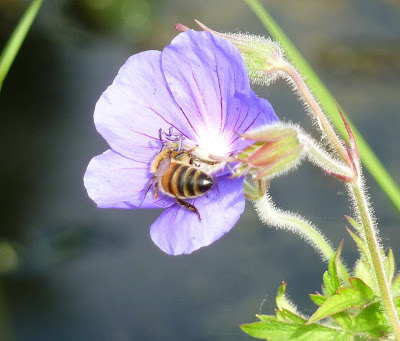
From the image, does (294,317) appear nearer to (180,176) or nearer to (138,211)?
(180,176)

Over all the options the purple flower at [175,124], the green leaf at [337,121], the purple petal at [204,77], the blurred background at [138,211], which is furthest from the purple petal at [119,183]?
the blurred background at [138,211]

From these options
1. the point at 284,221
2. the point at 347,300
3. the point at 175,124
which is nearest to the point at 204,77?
the point at 175,124

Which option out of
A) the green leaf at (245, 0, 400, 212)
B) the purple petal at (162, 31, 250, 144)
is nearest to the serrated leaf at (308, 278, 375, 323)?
the green leaf at (245, 0, 400, 212)

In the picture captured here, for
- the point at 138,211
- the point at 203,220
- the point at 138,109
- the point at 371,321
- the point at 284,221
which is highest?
the point at 138,109

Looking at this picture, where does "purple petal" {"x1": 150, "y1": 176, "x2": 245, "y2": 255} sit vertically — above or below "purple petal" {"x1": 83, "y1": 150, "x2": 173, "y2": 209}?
below

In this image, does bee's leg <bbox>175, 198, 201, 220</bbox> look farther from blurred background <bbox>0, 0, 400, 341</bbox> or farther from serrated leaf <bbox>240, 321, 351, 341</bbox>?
blurred background <bbox>0, 0, 400, 341</bbox>

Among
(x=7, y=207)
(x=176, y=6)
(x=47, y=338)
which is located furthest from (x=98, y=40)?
(x=47, y=338)
